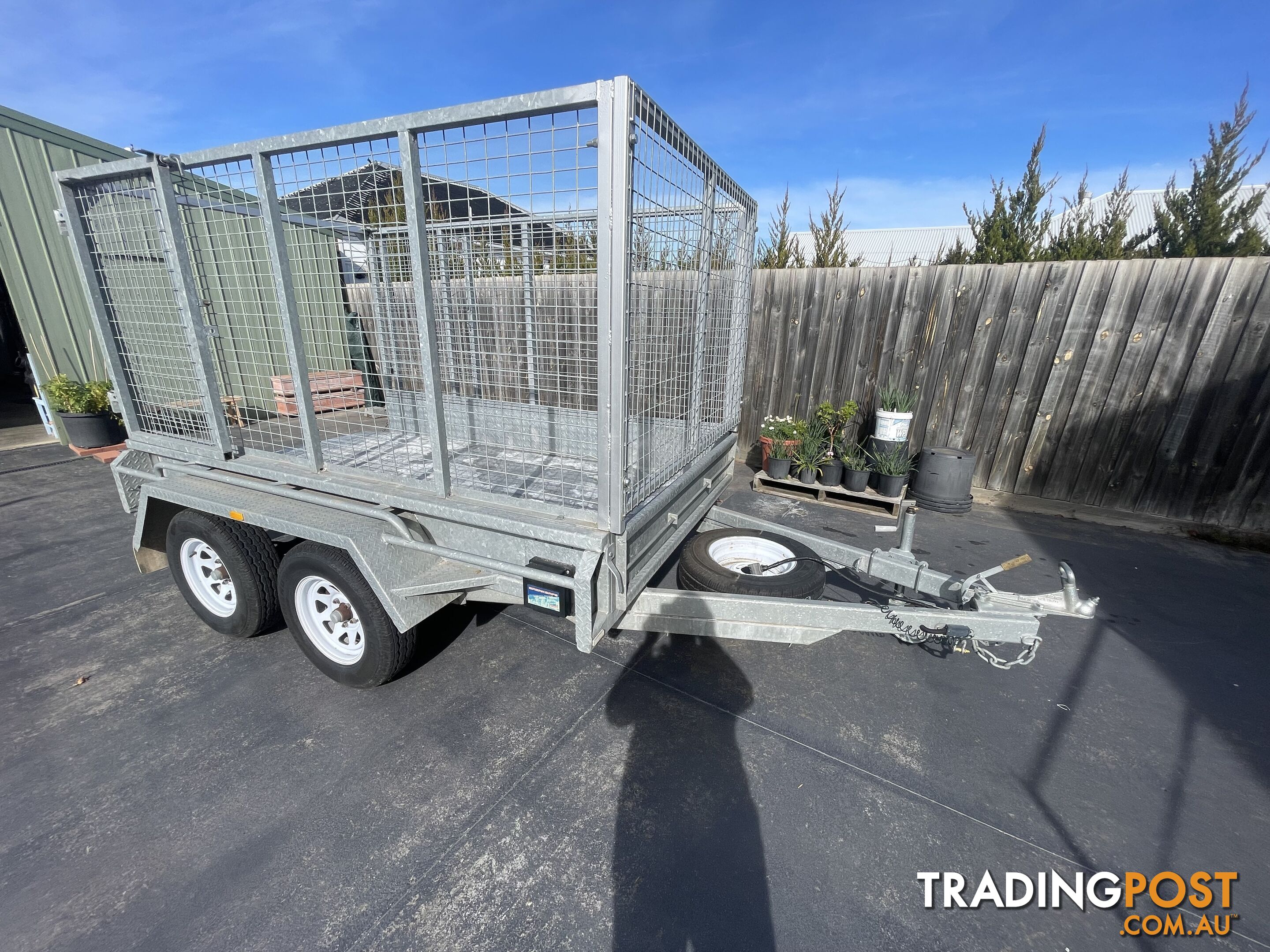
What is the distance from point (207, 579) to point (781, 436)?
5.09m

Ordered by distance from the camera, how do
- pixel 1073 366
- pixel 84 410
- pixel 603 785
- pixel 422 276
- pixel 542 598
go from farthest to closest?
pixel 84 410, pixel 1073 366, pixel 603 785, pixel 542 598, pixel 422 276

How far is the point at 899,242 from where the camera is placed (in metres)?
23.4

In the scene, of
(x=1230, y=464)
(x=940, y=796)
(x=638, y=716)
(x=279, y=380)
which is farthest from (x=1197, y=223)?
(x=279, y=380)

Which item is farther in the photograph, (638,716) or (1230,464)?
(1230,464)

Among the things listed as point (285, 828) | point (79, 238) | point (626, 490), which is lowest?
point (285, 828)

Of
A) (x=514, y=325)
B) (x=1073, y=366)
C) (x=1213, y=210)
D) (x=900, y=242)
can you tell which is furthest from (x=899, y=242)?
(x=514, y=325)

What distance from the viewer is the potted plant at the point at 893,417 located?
524 centimetres

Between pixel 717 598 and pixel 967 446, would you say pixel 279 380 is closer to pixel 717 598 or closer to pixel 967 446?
pixel 717 598

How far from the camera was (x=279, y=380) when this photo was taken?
2.74 m

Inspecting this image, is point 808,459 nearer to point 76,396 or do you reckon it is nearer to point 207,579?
point 207,579

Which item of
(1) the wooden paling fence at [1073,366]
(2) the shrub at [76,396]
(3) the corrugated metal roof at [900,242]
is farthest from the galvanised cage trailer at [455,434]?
(3) the corrugated metal roof at [900,242]

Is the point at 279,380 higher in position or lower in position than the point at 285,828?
higher

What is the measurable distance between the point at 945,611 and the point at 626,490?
1523mm

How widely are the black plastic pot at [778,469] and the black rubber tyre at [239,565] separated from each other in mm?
4557
